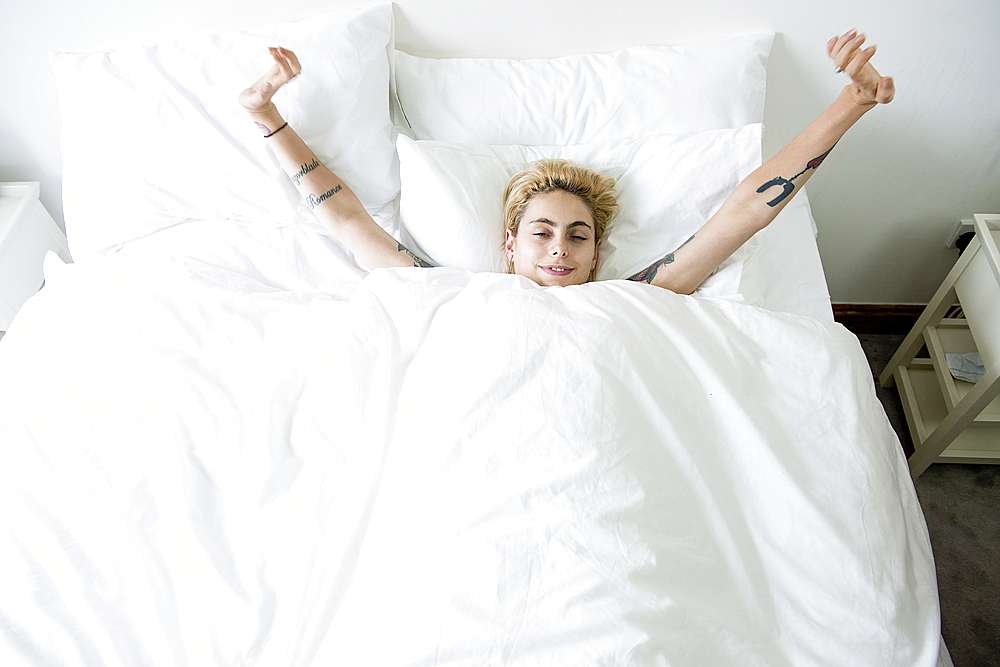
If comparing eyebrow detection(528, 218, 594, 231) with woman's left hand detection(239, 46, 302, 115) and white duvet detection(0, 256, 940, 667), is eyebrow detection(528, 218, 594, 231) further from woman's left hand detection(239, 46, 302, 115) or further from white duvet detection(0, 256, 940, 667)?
woman's left hand detection(239, 46, 302, 115)

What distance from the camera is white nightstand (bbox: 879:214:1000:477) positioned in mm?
1373

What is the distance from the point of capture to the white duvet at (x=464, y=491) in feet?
2.56

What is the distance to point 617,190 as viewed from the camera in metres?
1.40

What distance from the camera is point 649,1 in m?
1.38

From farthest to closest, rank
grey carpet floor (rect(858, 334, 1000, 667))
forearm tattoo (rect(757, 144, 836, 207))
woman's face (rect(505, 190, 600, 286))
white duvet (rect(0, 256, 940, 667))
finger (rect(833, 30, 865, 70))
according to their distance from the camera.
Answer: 1. grey carpet floor (rect(858, 334, 1000, 667))
2. woman's face (rect(505, 190, 600, 286))
3. forearm tattoo (rect(757, 144, 836, 207))
4. finger (rect(833, 30, 865, 70))
5. white duvet (rect(0, 256, 940, 667))

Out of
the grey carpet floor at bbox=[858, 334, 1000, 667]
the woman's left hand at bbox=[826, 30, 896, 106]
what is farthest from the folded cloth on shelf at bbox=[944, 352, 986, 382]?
the woman's left hand at bbox=[826, 30, 896, 106]

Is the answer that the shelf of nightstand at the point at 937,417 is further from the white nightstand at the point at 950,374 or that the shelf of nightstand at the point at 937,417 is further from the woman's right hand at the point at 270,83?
the woman's right hand at the point at 270,83

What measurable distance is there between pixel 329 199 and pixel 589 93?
2.16 ft

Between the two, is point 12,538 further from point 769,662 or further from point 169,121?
point 769,662

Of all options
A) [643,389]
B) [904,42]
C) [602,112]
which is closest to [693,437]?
[643,389]

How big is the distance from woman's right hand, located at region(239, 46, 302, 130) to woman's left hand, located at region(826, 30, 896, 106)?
1.06 m

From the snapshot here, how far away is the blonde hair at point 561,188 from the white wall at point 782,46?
359mm

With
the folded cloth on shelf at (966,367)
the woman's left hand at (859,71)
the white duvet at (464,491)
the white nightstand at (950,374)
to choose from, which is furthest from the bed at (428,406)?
the folded cloth on shelf at (966,367)

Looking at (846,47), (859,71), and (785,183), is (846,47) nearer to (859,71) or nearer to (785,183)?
(859,71)
